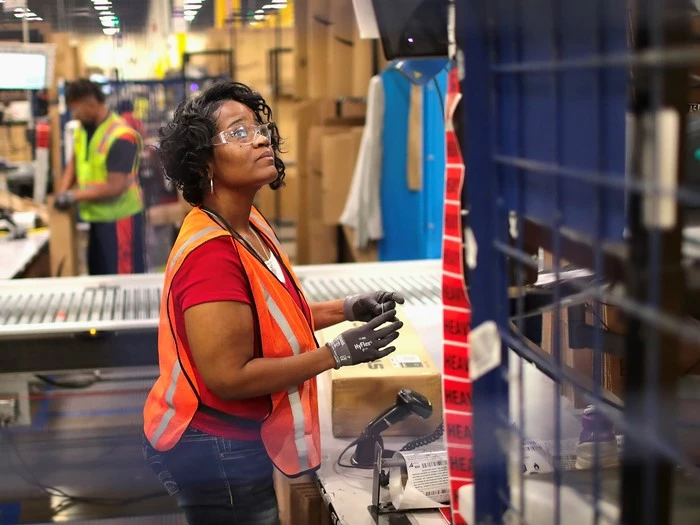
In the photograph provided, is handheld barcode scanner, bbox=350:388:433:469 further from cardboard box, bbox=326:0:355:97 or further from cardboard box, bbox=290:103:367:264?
cardboard box, bbox=326:0:355:97

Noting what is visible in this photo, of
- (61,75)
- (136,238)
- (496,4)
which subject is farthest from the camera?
(61,75)

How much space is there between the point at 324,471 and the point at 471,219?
1.12 meters

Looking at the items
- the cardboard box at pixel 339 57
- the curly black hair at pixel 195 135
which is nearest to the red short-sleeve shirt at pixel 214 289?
the curly black hair at pixel 195 135

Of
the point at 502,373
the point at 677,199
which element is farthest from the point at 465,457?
the point at 677,199

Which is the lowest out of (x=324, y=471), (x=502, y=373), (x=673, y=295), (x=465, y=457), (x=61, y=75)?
(x=324, y=471)

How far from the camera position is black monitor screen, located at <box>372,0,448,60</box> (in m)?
1.93

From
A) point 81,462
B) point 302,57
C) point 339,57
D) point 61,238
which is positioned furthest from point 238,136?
point 302,57

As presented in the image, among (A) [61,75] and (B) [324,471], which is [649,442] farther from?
(A) [61,75]

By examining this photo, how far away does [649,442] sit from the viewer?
0.70 m

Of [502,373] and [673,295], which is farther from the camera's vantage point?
[502,373]

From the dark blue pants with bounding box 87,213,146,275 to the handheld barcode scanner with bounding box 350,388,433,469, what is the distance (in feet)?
10.5

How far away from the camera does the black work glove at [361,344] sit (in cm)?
177

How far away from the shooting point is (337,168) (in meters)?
5.71

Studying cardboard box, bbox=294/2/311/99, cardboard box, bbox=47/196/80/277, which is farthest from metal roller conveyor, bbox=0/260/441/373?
cardboard box, bbox=294/2/311/99
